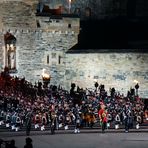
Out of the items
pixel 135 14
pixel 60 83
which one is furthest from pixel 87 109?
pixel 135 14

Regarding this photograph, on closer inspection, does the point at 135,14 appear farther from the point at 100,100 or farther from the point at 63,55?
the point at 100,100

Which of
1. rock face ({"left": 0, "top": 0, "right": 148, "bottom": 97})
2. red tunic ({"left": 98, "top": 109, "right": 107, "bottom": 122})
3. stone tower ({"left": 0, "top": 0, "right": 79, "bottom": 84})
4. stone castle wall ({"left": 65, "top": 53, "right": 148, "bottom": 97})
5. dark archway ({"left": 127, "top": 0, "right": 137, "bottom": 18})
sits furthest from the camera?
dark archway ({"left": 127, "top": 0, "right": 137, "bottom": 18})

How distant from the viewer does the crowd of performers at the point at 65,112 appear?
163ft

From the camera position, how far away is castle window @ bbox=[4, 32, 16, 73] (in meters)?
66.2

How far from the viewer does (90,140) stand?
46.5 meters

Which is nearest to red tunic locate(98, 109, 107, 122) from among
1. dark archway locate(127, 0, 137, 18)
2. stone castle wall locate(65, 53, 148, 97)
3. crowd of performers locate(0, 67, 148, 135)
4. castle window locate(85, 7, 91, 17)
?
crowd of performers locate(0, 67, 148, 135)

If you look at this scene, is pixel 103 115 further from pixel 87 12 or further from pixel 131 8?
pixel 131 8

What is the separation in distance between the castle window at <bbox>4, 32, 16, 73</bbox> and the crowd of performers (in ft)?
33.3

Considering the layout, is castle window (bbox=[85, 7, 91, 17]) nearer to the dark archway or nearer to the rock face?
the dark archway

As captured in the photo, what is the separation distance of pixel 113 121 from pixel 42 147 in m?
10.3

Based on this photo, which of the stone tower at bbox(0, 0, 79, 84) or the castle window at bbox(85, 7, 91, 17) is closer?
the stone tower at bbox(0, 0, 79, 84)

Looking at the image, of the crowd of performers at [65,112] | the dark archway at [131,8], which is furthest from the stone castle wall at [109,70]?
the dark archway at [131,8]

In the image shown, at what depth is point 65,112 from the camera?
5056 cm

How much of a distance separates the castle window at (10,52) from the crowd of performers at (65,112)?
10.2m
